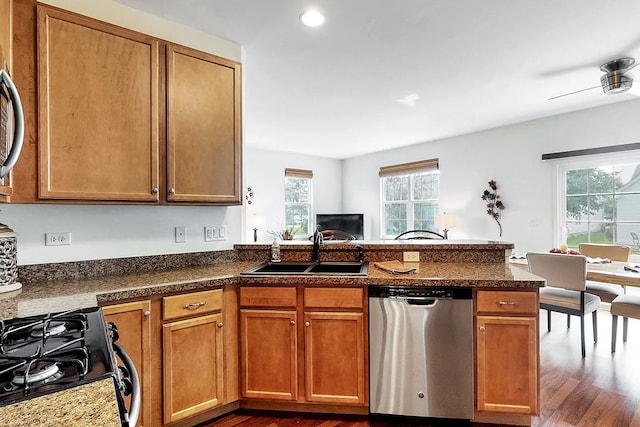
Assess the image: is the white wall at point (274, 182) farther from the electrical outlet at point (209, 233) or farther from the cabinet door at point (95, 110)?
the cabinet door at point (95, 110)

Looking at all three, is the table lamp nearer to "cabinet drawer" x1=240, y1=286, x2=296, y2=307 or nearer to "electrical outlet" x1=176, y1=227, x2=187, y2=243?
"cabinet drawer" x1=240, y1=286, x2=296, y2=307

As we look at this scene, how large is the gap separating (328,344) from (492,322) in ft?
3.11

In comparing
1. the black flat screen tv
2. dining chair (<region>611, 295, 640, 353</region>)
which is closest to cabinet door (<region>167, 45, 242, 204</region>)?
dining chair (<region>611, 295, 640, 353</region>)

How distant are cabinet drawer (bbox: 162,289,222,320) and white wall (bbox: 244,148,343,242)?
4068 mm

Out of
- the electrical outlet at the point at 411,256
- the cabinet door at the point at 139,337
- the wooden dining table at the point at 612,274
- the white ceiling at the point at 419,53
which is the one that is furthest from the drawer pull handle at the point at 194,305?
the wooden dining table at the point at 612,274

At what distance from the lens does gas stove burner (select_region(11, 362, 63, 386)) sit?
68 cm

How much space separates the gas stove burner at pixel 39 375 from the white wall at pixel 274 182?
5233mm

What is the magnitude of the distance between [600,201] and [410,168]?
116 inches

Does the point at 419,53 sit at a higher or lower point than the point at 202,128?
higher

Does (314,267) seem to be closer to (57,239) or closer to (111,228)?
(111,228)

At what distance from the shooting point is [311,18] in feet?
7.09

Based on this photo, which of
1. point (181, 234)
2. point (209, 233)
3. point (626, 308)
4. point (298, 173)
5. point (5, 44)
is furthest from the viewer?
point (298, 173)

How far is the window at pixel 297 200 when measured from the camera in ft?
22.8

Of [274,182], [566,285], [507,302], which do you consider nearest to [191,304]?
[507,302]
